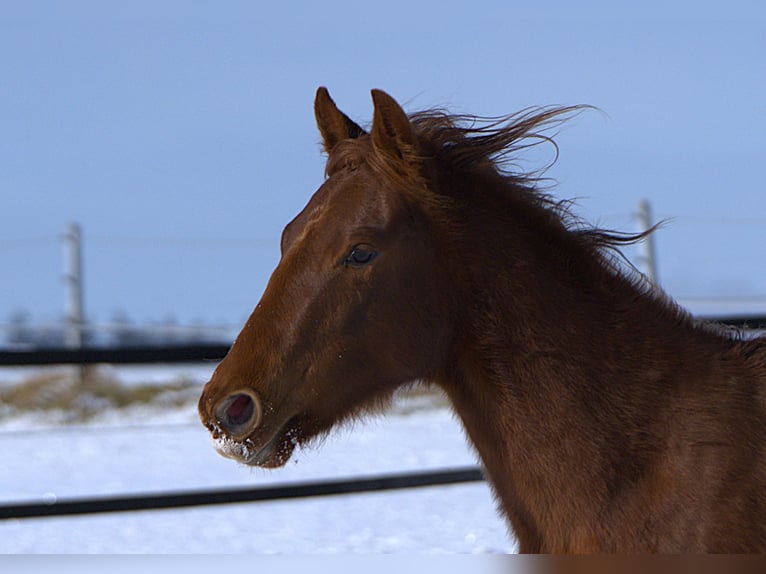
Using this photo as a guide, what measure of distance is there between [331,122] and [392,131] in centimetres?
32

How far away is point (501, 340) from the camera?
7.54 feet

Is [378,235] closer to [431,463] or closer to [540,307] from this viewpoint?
[540,307]

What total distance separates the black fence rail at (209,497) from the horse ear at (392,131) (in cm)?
230

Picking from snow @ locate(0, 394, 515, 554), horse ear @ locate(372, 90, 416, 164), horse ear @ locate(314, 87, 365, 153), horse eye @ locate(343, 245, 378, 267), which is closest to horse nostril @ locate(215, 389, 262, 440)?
horse eye @ locate(343, 245, 378, 267)

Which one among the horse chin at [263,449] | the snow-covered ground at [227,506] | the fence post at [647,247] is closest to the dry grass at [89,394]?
the snow-covered ground at [227,506]

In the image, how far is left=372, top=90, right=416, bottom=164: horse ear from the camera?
92.6 inches

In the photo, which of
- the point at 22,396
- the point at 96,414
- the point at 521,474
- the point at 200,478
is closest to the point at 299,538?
the point at 200,478

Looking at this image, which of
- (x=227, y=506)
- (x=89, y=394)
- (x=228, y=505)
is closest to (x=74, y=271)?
(x=89, y=394)

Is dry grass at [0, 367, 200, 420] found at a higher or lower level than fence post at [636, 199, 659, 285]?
Answer: lower

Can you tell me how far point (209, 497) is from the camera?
4.55m

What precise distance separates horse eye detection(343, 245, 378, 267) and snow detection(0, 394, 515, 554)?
1.87 metres

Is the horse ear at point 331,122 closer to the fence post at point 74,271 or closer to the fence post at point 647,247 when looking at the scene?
the fence post at point 647,247

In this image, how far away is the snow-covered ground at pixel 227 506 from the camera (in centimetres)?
508

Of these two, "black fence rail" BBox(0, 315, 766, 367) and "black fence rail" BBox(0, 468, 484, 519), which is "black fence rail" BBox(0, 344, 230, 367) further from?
"black fence rail" BBox(0, 468, 484, 519)
